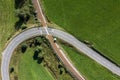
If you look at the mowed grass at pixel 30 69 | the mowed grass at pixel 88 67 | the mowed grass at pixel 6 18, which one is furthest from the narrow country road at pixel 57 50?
the mowed grass at pixel 6 18

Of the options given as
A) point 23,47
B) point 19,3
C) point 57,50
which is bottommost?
point 57,50

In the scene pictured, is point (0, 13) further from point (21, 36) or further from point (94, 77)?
point (94, 77)

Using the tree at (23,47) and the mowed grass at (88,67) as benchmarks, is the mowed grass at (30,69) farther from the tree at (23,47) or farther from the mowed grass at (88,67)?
the mowed grass at (88,67)

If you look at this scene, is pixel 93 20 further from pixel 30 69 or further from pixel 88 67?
pixel 30 69

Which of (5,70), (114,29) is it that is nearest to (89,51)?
(114,29)

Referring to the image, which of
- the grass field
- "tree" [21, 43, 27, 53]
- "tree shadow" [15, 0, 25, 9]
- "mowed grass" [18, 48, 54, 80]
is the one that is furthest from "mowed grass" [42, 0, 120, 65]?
"mowed grass" [18, 48, 54, 80]

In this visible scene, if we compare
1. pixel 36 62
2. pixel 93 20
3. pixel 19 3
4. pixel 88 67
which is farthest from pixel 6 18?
pixel 88 67

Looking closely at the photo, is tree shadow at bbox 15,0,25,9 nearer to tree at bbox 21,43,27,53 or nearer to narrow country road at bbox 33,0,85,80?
narrow country road at bbox 33,0,85,80
